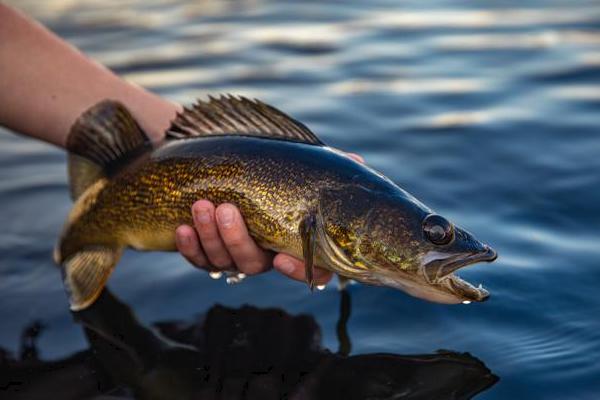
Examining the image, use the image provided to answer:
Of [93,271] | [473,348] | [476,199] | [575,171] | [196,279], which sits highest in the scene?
[575,171]

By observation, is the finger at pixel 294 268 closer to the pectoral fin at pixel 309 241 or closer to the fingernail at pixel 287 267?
the fingernail at pixel 287 267

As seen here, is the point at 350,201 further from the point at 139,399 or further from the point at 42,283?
the point at 42,283

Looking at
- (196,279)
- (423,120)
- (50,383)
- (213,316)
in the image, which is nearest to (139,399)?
(50,383)

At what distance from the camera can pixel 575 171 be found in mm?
5418

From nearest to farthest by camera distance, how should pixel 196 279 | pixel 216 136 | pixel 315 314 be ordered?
1. pixel 216 136
2. pixel 315 314
3. pixel 196 279

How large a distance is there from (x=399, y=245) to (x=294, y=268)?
0.59 meters

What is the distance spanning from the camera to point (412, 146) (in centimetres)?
613

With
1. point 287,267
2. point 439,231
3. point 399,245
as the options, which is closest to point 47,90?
point 287,267

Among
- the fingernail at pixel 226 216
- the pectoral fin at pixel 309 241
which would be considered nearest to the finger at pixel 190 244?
the fingernail at pixel 226 216

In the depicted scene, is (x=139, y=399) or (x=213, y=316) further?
(x=213, y=316)

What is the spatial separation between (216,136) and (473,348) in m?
1.41

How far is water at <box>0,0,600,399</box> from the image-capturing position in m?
3.81

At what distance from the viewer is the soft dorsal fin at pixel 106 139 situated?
4.10m

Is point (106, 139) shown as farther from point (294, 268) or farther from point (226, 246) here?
point (294, 268)
